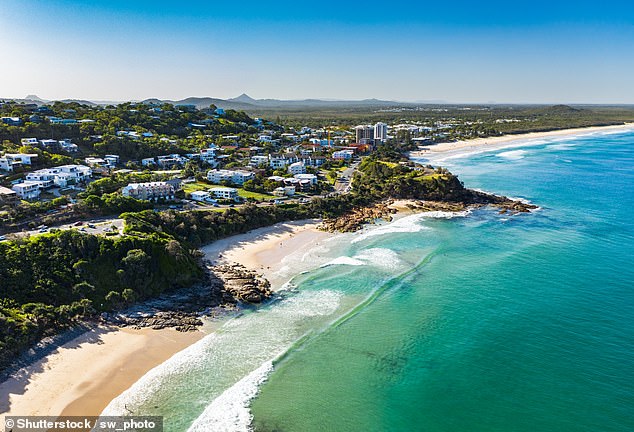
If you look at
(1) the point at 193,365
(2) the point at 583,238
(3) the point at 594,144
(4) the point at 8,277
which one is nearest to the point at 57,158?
(4) the point at 8,277

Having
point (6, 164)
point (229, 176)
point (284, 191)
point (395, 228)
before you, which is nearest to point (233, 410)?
point (395, 228)

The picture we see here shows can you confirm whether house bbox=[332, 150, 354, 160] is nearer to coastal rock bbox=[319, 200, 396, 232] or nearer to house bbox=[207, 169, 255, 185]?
coastal rock bbox=[319, 200, 396, 232]

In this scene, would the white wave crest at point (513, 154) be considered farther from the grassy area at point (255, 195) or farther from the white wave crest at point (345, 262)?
the white wave crest at point (345, 262)

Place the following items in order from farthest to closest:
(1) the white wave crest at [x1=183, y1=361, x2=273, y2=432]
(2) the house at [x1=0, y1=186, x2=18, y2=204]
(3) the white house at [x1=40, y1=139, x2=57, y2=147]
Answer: (3) the white house at [x1=40, y1=139, x2=57, y2=147] < (2) the house at [x1=0, y1=186, x2=18, y2=204] < (1) the white wave crest at [x1=183, y1=361, x2=273, y2=432]

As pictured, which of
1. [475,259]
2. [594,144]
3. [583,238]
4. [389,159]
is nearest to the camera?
[475,259]

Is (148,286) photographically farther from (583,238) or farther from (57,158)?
(583,238)

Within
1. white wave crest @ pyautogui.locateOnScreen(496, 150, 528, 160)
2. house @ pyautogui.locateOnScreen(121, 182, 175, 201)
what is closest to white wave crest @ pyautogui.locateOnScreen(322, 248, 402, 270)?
house @ pyautogui.locateOnScreen(121, 182, 175, 201)
